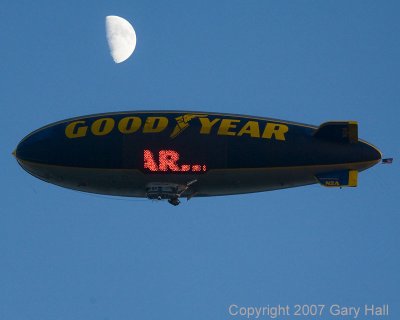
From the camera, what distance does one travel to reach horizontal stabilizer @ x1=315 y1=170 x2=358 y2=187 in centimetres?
6806

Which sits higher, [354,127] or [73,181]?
[354,127]

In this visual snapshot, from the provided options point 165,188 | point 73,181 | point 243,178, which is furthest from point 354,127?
point 73,181

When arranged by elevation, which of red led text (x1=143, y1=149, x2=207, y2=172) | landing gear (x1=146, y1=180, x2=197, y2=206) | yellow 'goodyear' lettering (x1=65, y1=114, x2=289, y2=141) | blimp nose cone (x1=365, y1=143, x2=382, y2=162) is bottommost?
A: landing gear (x1=146, y1=180, x2=197, y2=206)

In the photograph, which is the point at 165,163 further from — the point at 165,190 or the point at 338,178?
the point at 338,178

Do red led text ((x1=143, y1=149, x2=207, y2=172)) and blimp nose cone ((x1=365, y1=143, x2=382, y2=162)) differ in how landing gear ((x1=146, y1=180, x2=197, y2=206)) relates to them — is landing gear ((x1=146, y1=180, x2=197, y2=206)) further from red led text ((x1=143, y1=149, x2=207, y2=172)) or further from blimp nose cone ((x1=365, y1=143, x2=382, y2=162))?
blimp nose cone ((x1=365, y1=143, x2=382, y2=162))

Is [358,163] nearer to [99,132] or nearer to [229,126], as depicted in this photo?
[229,126]

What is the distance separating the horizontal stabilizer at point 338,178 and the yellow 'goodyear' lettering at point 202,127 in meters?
3.55

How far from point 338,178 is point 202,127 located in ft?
30.4

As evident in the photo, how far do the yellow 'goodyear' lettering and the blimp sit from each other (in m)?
0.06

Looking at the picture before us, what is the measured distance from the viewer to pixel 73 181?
70125mm

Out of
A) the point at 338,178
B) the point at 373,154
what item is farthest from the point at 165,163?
the point at 373,154

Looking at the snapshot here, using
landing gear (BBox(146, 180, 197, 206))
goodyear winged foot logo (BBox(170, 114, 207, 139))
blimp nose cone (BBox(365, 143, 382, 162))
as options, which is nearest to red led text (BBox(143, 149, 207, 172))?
landing gear (BBox(146, 180, 197, 206))

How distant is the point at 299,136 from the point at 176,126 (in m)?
7.95

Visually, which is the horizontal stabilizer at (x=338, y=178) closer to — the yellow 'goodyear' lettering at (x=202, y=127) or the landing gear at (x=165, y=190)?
the yellow 'goodyear' lettering at (x=202, y=127)
